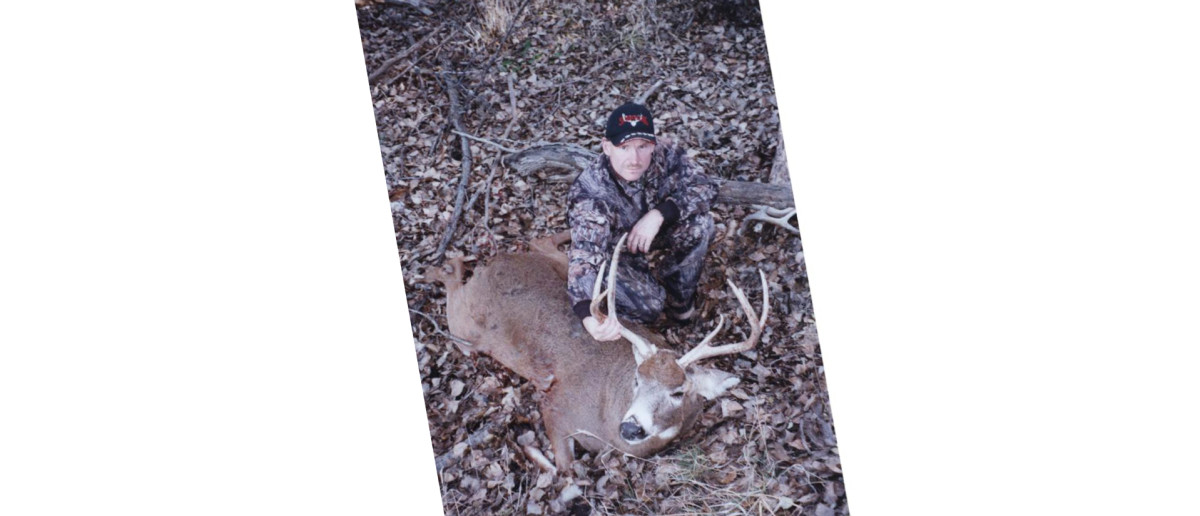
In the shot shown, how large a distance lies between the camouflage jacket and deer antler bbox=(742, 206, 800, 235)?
0.77ft

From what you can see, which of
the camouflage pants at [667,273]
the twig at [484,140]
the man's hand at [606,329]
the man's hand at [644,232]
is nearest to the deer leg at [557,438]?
the man's hand at [606,329]

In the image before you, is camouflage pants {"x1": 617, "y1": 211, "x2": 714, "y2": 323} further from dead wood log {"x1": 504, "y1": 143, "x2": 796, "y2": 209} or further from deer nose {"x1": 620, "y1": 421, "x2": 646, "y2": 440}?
deer nose {"x1": 620, "y1": 421, "x2": 646, "y2": 440}

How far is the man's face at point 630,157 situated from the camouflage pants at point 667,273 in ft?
1.08

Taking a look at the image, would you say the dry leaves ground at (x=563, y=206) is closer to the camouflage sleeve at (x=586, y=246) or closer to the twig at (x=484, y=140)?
the twig at (x=484, y=140)

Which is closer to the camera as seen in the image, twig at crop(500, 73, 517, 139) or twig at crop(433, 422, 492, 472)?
twig at crop(433, 422, 492, 472)

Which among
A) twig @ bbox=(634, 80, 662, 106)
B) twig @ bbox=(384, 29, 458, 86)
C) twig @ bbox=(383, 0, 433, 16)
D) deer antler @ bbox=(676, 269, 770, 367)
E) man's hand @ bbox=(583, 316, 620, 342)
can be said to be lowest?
deer antler @ bbox=(676, 269, 770, 367)

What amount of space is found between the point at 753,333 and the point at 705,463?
0.68 metres

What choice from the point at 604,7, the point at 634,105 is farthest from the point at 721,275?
the point at 604,7

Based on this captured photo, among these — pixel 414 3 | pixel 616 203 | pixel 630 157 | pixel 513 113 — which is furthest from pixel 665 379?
pixel 414 3

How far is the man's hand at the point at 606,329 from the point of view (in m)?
3.85

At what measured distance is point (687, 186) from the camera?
3996 millimetres

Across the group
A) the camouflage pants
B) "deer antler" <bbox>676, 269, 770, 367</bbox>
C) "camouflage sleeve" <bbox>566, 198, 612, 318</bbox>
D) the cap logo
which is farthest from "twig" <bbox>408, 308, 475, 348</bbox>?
the cap logo

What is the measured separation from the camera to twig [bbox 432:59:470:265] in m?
3.96

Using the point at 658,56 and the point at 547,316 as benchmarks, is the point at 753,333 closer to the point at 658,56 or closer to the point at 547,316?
the point at 547,316
